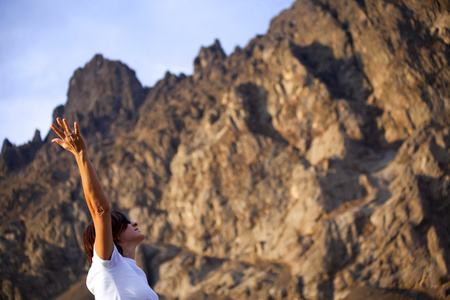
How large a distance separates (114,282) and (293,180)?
38.8 m

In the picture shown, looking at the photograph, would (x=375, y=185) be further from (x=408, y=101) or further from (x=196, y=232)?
(x=196, y=232)

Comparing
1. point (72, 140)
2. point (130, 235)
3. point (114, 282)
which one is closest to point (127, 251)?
point (130, 235)

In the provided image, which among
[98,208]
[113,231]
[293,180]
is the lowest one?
[293,180]

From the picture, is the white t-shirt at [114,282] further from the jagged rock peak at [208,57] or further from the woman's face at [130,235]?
the jagged rock peak at [208,57]

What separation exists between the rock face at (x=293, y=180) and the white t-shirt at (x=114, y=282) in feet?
92.2

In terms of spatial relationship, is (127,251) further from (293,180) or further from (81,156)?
(293,180)

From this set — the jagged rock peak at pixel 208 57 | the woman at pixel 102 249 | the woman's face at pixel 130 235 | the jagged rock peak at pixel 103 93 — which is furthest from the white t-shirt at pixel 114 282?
the jagged rock peak at pixel 103 93

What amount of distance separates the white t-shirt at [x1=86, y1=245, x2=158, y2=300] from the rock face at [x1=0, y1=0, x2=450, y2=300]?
1106 inches

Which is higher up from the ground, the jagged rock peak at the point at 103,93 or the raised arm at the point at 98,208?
the jagged rock peak at the point at 103,93

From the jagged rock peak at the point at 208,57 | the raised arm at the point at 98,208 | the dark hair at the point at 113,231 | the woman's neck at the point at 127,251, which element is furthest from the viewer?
the jagged rock peak at the point at 208,57

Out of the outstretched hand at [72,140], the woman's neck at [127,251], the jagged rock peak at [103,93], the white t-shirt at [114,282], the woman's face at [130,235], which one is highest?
the jagged rock peak at [103,93]

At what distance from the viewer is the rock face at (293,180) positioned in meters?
31.3

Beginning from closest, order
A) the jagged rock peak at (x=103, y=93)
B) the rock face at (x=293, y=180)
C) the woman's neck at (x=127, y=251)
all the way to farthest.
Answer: the woman's neck at (x=127, y=251), the rock face at (x=293, y=180), the jagged rock peak at (x=103, y=93)

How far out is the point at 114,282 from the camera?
106 inches
